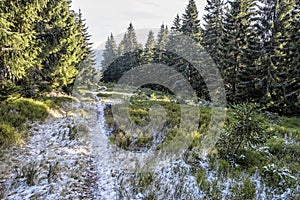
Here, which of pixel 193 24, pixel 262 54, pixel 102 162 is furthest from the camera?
pixel 193 24

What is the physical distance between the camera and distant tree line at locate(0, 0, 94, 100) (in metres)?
7.62

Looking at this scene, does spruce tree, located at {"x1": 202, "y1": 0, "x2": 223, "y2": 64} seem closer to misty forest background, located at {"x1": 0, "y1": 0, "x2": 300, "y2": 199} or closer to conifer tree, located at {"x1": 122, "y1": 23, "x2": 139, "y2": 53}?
misty forest background, located at {"x1": 0, "y1": 0, "x2": 300, "y2": 199}

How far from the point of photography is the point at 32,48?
9.11 meters

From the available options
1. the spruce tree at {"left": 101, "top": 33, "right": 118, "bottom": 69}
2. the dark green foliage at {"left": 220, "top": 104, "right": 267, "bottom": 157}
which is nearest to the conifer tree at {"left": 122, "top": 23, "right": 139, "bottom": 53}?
the spruce tree at {"left": 101, "top": 33, "right": 118, "bottom": 69}

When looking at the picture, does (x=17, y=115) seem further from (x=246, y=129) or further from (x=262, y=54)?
(x=262, y=54)

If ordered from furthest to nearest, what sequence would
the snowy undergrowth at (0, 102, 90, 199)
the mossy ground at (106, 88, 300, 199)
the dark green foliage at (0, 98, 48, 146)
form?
the dark green foliage at (0, 98, 48, 146) < the mossy ground at (106, 88, 300, 199) < the snowy undergrowth at (0, 102, 90, 199)

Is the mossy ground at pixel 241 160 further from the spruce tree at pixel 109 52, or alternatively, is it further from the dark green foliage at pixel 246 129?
the spruce tree at pixel 109 52

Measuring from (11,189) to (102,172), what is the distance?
2.26m

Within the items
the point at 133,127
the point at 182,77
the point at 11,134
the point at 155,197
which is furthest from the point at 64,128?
the point at 182,77

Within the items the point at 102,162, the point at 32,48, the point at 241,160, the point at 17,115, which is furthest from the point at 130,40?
the point at 241,160

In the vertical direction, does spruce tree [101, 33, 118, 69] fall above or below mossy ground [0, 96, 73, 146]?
above

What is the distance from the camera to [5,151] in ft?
21.2

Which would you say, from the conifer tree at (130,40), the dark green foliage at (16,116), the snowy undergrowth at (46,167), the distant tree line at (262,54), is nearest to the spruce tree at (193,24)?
the distant tree line at (262,54)

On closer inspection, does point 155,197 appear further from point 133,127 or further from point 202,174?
point 133,127
